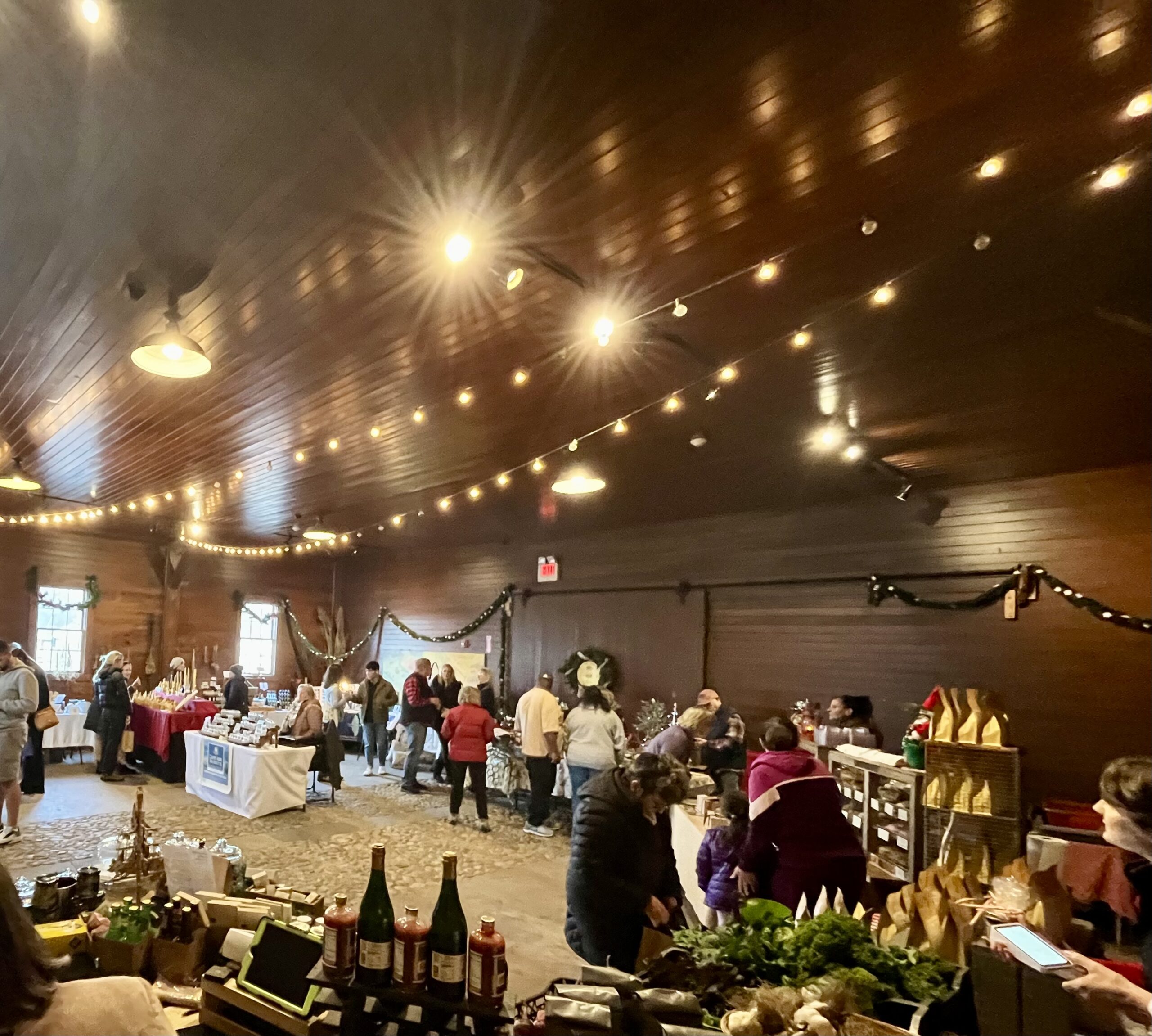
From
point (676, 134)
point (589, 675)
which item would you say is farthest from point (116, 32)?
point (589, 675)

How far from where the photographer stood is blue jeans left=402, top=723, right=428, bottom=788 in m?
8.80

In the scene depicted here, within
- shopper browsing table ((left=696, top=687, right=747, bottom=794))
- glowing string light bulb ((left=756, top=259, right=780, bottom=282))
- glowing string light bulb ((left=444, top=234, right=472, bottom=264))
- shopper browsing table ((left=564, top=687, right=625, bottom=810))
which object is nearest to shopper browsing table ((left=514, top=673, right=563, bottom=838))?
shopper browsing table ((left=564, top=687, right=625, bottom=810))

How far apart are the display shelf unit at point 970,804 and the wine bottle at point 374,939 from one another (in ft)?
15.0

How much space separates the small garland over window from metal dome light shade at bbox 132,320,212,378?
9229 millimetres

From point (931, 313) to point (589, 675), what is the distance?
662 centimetres

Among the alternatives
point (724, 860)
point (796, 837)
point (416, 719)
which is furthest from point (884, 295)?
point (416, 719)

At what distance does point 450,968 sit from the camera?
1.61m

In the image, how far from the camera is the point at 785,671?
7902 millimetres

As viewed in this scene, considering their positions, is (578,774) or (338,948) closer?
(338,948)

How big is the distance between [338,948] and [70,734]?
10.3m

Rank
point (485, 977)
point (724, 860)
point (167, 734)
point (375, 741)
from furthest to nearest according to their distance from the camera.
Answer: point (375, 741) → point (167, 734) → point (724, 860) → point (485, 977)

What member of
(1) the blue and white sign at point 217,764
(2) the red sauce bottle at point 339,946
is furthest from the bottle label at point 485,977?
(1) the blue and white sign at point 217,764

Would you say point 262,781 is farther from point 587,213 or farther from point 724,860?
point 587,213

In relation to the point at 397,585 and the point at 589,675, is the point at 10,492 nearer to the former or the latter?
the point at 397,585
